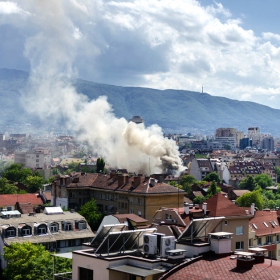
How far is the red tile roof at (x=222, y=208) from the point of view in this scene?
1606 inches

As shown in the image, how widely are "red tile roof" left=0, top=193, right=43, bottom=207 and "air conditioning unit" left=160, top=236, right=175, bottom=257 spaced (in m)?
49.0

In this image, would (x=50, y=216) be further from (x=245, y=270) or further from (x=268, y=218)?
(x=245, y=270)

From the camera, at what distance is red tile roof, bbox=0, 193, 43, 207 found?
65.6 metres

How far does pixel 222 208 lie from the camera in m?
41.5

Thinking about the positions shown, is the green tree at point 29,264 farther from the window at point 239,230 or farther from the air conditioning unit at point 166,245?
the air conditioning unit at point 166,245

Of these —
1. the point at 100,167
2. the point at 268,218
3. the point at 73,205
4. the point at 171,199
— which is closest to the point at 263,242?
the point at 268,218

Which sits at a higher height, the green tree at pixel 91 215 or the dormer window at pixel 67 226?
the dormer window at pixel 67 226

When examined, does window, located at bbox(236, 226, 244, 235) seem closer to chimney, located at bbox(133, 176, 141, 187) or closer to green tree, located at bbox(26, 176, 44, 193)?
chimney, located at bbox(133, 176, 141, 187)

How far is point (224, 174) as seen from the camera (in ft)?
485

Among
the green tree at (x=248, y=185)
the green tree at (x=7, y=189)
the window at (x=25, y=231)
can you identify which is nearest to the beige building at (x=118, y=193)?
the window at (x=25, y=231)

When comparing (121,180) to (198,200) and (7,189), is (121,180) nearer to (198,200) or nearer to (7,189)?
(198,200)

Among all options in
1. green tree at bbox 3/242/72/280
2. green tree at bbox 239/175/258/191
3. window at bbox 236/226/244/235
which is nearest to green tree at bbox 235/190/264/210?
window at bbox 236/226/244/235

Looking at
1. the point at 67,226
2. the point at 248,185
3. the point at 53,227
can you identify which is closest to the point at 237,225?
the point at 67,226

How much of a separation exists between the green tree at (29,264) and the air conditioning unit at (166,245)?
1388cm
